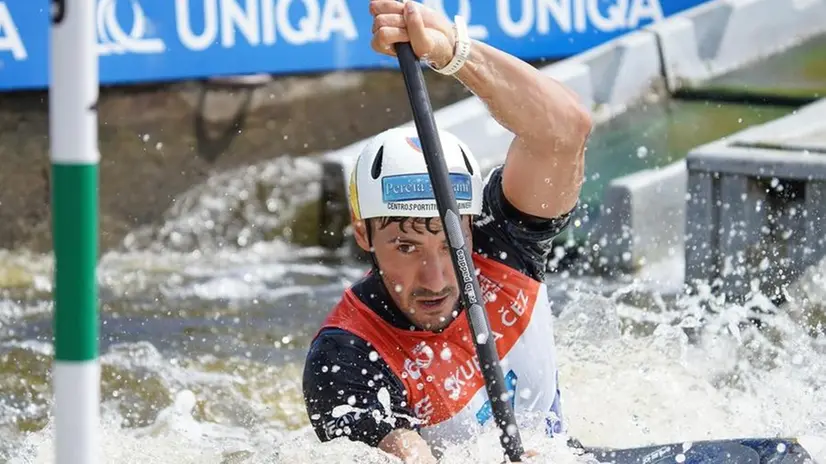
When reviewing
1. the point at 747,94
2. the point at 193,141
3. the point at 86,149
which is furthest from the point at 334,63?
the point at 86,149

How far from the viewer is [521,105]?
156 inches

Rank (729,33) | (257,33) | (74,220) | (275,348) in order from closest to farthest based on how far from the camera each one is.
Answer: (74,220) → (275,348) → (257,33) → (729,33)

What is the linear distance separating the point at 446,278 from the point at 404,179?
31cm

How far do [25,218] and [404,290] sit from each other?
5.73 metres

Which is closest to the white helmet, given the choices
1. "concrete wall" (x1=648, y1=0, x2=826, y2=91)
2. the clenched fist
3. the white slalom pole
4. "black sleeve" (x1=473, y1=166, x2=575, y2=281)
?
"black sleeve" (x1=473, y1=166, x2=575, y2=281)

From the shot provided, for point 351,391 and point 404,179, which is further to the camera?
point 404,179

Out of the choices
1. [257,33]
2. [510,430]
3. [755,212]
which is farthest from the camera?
[257,33]

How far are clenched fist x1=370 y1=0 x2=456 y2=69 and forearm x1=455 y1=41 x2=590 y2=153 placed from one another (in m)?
0.10

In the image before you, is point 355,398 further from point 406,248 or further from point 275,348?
point 275,348

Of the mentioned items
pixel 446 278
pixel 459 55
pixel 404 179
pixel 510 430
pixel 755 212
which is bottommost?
pixel 755 212

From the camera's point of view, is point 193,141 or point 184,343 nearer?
point 184,343

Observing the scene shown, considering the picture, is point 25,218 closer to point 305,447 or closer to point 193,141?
point 193,141

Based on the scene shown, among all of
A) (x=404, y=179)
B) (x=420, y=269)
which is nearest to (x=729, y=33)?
(x=404, y=179)

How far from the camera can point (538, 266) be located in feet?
14.4
